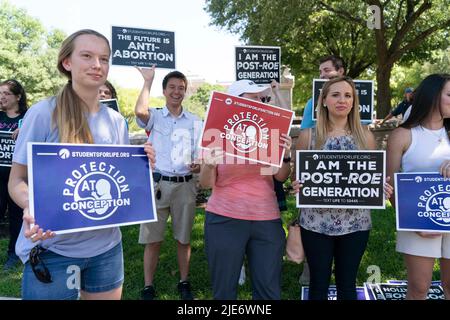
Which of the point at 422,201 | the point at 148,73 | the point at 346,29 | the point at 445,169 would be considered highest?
the point at 346,29

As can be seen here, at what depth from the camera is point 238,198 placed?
263 centimetres

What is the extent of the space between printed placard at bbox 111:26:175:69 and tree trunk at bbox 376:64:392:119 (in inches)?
522

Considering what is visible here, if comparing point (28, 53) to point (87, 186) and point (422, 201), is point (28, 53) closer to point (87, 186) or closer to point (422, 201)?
point (87, 186)

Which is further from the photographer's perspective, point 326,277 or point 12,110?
point 12,110

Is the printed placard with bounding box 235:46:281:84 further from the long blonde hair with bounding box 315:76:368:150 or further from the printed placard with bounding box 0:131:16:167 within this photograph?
the printed placard with bounding box 0:131:16:167

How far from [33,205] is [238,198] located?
4.25 ft

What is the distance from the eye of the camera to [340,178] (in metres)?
2.66

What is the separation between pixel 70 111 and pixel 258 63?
10.5ft

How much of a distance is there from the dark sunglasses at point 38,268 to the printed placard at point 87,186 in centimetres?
14

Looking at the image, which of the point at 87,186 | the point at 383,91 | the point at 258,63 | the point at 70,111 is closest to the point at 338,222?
the point at 87,186

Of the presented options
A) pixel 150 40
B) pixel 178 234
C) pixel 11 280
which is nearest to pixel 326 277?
pixel 178 234

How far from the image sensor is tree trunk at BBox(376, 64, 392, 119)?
612 inches
